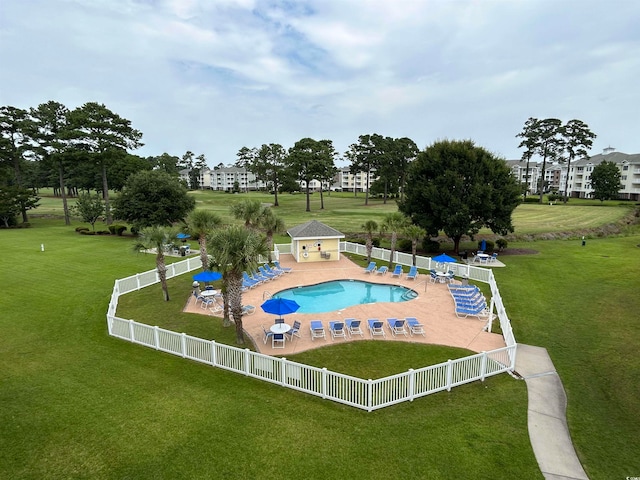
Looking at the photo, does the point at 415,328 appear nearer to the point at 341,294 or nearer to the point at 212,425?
the point at 341,294

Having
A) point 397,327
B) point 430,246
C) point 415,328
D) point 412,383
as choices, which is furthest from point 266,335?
point 430,246

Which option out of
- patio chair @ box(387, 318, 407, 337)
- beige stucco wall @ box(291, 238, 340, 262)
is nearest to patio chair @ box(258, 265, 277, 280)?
beige stucco wall @ box(291, 238, 340, 262)

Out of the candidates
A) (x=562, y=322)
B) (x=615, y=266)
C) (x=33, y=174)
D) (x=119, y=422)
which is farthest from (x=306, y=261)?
(x=33, y=174)

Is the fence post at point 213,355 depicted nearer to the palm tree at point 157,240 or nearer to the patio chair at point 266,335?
the patio chair at point 266,335

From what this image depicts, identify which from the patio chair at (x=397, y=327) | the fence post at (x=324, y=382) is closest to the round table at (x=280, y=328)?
the fence post at (x=324, y=382)

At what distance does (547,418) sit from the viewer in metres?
10.1

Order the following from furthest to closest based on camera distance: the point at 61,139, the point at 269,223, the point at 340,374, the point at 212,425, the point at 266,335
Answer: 1. the point at 61,139
2. the point at 269,223
3. the point at 266,335
4. the point at 340,374
5. the point at 212,425

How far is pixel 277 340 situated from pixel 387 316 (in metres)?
5.92

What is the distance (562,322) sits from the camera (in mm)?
17094

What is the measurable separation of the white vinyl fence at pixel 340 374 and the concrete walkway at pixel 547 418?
93cm

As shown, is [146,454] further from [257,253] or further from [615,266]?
[615,266]

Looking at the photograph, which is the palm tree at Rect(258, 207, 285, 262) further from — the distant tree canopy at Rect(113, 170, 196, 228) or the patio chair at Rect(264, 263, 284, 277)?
the distant tree canopy at Rect(113, 170, 196, 228)

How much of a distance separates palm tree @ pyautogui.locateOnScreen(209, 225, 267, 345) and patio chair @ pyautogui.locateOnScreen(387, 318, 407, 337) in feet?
20.9

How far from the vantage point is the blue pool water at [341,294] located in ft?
66.3
